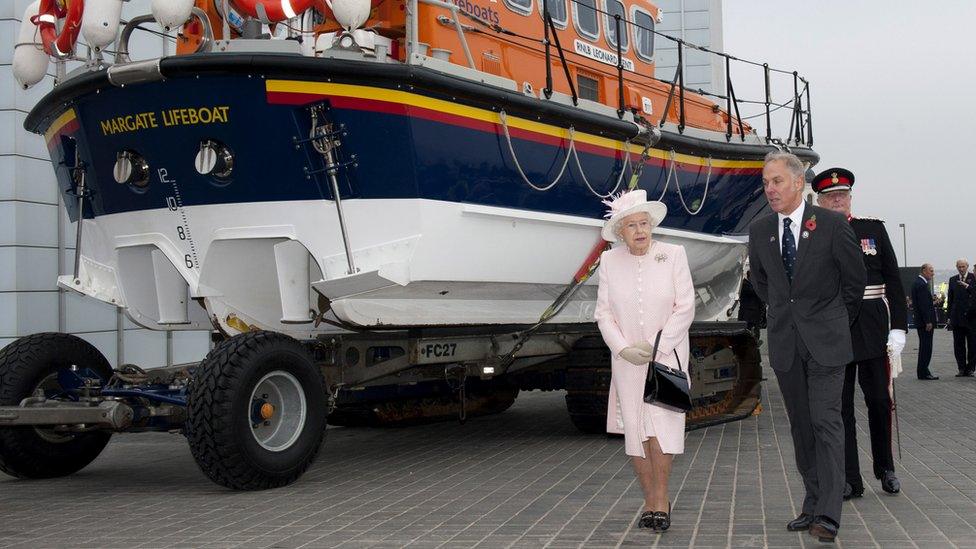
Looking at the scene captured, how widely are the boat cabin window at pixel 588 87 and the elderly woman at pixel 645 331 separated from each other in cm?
378

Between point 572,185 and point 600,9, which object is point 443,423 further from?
point 600,9

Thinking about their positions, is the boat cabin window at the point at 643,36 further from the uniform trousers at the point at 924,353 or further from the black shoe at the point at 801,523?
the uniform trousers at the point at 924,353

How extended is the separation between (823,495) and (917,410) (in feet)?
21.1

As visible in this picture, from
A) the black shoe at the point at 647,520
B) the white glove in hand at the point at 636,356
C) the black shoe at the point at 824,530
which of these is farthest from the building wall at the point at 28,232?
the black shoe at the point at 824,530

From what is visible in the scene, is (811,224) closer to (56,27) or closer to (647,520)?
(647,520)

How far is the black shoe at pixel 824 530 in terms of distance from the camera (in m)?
4.74

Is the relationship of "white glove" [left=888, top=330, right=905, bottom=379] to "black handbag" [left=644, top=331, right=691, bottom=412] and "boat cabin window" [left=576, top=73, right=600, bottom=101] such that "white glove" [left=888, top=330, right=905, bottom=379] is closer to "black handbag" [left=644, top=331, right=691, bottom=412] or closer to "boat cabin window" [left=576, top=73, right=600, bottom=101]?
"black handbag" [left=644, top=331, right=691, bottom=412]

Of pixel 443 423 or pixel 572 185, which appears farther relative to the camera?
pixel 443 423

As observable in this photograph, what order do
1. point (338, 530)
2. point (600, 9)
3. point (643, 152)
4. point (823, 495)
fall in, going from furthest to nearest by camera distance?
1. point (600, 9)
2. point (643, 152)
3. point (338, 530)
4. point (823, 495)

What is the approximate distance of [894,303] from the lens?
590 centimetres

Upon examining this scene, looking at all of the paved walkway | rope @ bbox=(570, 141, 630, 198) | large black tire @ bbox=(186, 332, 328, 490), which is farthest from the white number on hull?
rope @ bbox=(570, 141, 630, 198)

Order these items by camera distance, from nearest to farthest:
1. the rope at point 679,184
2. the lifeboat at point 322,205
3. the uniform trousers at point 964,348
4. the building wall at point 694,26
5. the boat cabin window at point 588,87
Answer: the lifeboat at point 322,205
the boat cabin window at point 588,87
the rope at point 679,184
the uniform trousers at point 964,348
the building wall at point 694,26

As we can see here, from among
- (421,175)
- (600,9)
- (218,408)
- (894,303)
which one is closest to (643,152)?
(600,9)

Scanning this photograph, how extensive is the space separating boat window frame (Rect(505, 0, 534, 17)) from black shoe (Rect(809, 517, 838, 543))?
5007 millimetres
